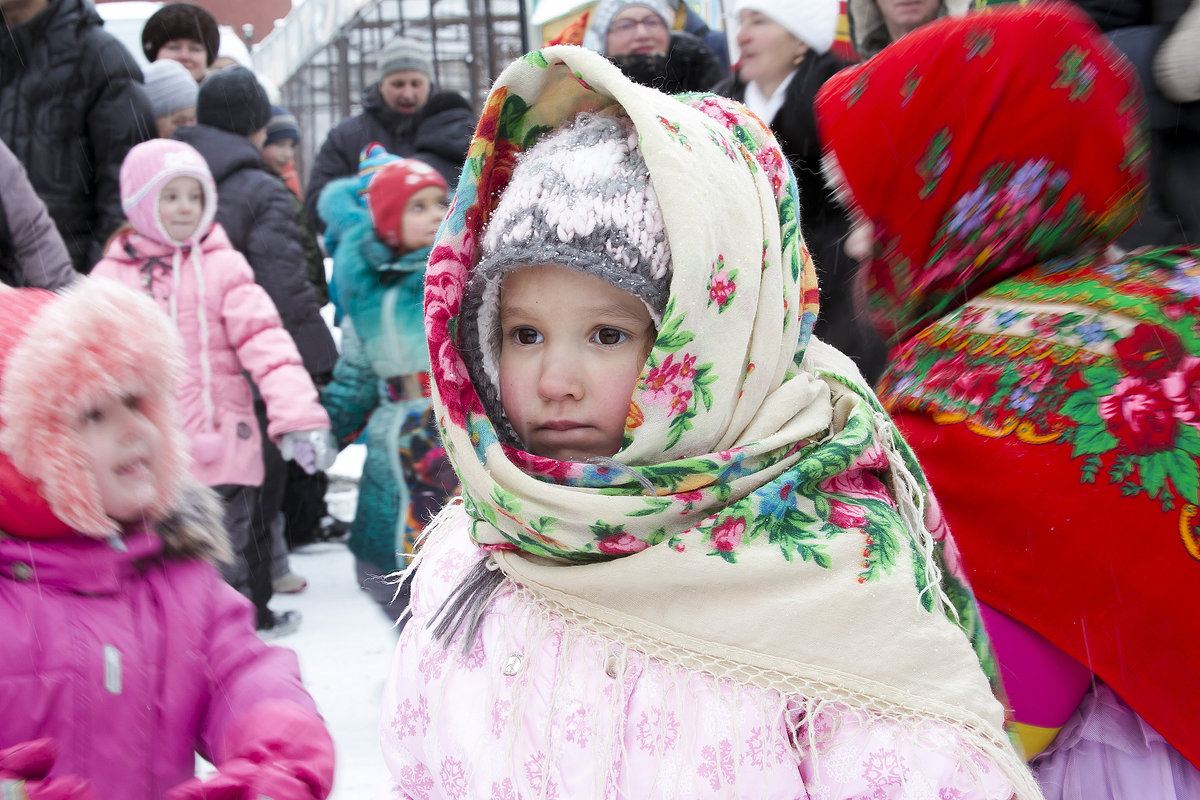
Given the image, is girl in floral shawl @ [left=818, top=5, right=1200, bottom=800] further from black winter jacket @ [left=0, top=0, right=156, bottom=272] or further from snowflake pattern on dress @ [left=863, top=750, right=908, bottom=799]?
black winter jacket @ [left=0, top=0, right=156, bottom=272]

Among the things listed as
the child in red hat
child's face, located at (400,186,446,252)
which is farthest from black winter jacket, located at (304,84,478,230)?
child's face, located at (400,186,446,252)

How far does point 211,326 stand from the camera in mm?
3607

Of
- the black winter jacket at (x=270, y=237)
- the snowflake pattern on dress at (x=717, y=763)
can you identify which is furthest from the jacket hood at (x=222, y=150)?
the snowflake pattern on dress at (x=717, y=763)

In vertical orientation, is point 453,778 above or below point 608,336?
below

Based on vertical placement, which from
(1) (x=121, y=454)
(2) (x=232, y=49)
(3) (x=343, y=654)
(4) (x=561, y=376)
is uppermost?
(4) (x=561, y=376)

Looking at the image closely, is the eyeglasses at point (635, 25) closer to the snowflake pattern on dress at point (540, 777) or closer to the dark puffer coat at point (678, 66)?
the dark puffer coat at point (678, 66)

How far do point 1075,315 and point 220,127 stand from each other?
4005mm

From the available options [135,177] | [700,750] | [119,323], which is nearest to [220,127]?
[135,177]

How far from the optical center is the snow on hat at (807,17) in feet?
10.6

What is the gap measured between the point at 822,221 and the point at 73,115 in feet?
9.58

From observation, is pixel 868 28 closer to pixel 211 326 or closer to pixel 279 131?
pixel 211 326

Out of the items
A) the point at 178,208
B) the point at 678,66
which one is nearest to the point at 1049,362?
the point at 678,66

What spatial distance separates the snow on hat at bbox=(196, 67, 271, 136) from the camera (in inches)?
175

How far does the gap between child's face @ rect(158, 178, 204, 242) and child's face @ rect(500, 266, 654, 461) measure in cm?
269
